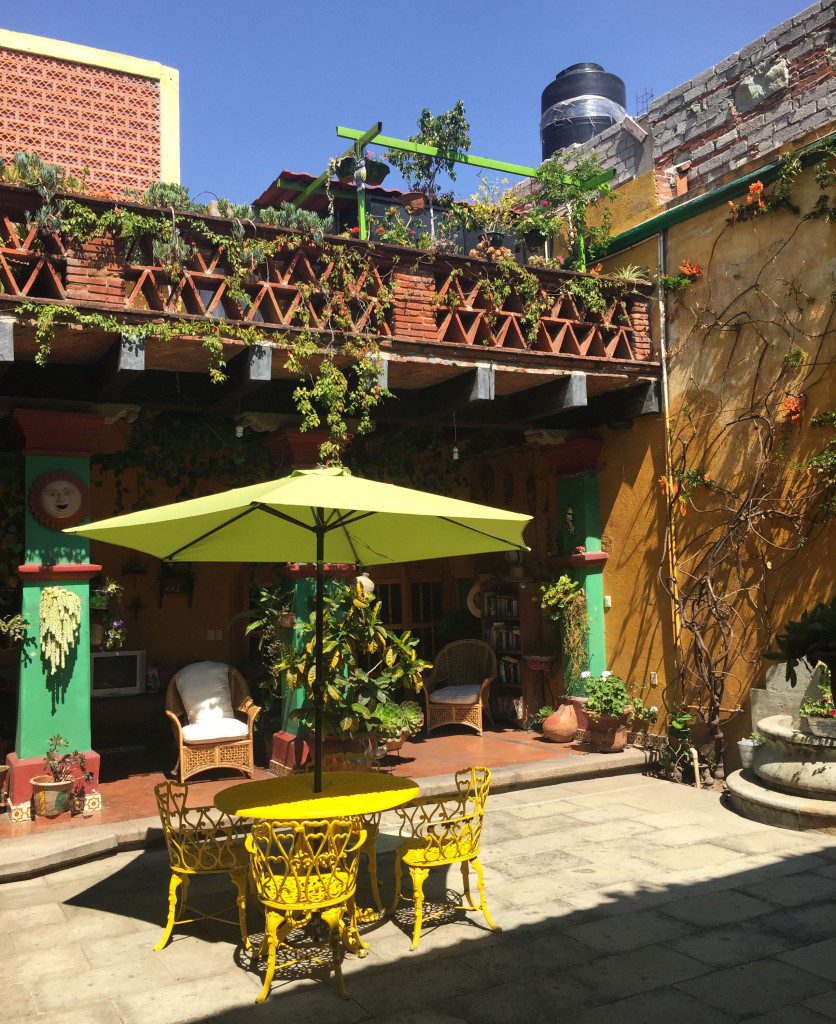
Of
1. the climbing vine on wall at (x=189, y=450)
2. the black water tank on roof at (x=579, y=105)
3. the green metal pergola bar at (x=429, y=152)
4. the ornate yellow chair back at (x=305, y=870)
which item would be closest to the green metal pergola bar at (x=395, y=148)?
the green metal pergola bar at (x=429, y=152)

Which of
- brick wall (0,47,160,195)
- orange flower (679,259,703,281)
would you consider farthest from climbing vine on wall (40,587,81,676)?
orange flower (679,259,703,281)

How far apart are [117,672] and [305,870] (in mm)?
6041

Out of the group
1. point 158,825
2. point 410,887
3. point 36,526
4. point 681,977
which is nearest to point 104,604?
point 36,526

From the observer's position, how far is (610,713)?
8781 mm

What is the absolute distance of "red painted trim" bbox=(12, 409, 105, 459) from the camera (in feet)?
23.3

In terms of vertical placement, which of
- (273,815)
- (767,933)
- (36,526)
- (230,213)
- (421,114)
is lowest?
(767,933)

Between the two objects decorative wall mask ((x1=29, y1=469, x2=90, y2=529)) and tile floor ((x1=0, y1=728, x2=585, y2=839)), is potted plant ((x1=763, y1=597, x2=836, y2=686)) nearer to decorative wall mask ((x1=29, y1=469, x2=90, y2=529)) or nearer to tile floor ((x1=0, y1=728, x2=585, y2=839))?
tile floor ((x1=0, y1=728, x2=585, y2=839))

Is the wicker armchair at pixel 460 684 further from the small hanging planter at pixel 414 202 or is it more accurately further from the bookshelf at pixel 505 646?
the small hanging planter at pixel 414 202

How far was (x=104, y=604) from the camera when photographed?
26.1 ft

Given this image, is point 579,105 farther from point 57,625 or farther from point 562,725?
point 57,625

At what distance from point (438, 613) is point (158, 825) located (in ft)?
18.5

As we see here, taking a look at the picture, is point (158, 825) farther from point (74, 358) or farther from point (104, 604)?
point (74, 358)

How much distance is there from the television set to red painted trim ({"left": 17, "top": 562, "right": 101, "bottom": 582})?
2.31m

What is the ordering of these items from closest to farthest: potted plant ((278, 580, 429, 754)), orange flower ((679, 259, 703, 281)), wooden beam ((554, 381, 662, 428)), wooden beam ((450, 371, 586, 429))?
1. potted plant ((278, 580, 429, 754))
2. wooden beam ((450, 371, 586, 429))
3. orange flower ((679, 259, 703, 281))
4. wooden beam ((554, 381, 662, 428))
